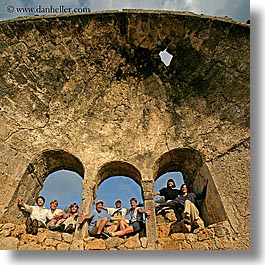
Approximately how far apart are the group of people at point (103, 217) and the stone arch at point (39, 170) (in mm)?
144

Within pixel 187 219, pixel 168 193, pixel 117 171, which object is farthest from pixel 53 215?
pixel 187 219

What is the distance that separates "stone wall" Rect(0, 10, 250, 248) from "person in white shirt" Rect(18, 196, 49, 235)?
142 millimetres

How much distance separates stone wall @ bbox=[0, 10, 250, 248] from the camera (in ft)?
17.8

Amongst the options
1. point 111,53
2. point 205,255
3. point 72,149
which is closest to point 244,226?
point 205,255

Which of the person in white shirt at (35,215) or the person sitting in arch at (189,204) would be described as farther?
the person sitting in arch at (189,204)

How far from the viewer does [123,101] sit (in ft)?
20.3

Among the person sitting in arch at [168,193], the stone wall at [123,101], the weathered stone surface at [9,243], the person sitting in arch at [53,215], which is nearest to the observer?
the weathered stone surface at [9,243]

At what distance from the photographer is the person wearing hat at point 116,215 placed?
514 cm

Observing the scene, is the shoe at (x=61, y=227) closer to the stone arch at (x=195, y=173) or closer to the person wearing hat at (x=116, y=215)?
the person wearing hat at (x=116, y=215)

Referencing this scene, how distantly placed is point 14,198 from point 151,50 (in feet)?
9.91

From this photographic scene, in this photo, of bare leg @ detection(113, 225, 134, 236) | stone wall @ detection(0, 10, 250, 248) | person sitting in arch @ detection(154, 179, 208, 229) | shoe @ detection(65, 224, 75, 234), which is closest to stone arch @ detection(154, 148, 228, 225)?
stone wall @ detection(0, 10, 250, 248)

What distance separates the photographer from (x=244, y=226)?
4.59 metres

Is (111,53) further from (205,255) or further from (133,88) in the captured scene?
(205,255)

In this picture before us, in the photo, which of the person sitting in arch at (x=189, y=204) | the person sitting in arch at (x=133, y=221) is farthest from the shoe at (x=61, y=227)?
the person sitting in arch at (x=189, y=204)
